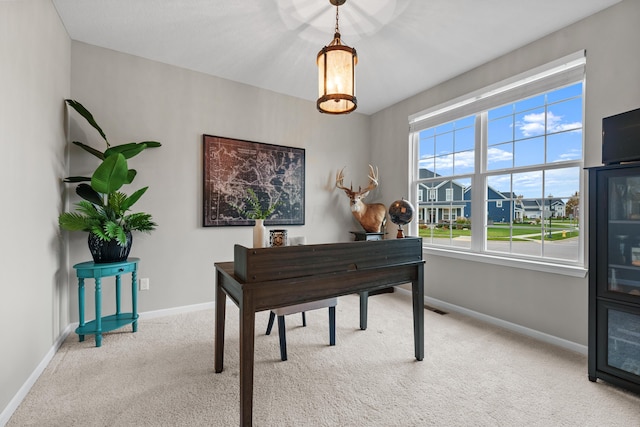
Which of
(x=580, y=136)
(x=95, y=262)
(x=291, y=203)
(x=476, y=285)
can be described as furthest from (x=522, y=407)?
(x=95, y=262)

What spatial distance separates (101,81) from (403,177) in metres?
3.75

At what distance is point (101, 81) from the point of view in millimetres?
2895

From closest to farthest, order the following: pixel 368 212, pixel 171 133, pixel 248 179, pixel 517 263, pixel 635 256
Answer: pixel 635 256
pixel 517 263
pixel 171 133
pixel 248 179
pixel 368 212

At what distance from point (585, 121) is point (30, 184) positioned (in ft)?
14.0

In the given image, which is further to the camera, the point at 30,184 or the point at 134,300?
the point at 134,300

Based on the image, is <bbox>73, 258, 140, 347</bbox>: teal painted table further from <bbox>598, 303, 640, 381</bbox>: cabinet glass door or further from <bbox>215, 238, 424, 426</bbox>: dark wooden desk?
<bbox>598, 303, 640, 381</bbox>: cabinet glass door

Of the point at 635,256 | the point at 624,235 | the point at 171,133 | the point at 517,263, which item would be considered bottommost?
the point at 517,263

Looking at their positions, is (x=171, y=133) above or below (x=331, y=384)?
above

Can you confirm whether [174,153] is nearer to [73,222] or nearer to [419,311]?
[73,222]

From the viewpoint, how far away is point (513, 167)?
301cm

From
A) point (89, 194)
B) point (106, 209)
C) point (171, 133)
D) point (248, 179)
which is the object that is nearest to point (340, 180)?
point (248, 179)

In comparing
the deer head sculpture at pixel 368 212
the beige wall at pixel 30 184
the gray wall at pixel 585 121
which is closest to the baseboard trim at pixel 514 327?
the gray wall at pixel 585 121

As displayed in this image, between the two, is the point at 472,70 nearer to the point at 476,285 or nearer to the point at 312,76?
the point at 312,76

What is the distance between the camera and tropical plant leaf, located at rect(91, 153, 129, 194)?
7.88ft
